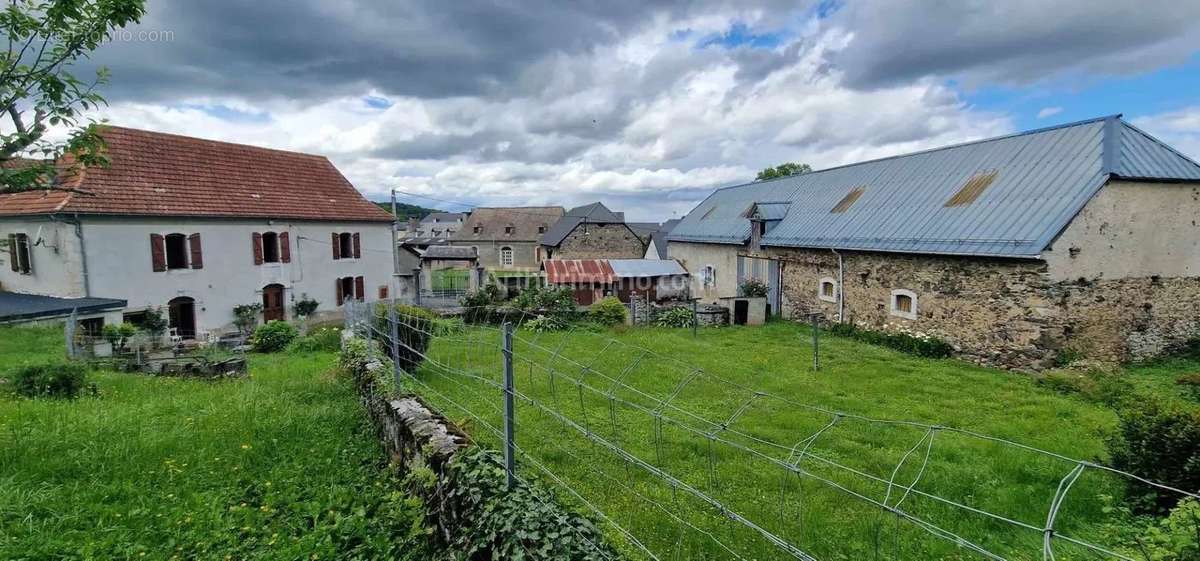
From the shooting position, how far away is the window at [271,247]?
21.3 m

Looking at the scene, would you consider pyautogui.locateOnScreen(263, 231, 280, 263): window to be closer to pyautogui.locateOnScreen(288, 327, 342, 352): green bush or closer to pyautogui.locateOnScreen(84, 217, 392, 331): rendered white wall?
pyautogui.locateOnScreen(84, 217, 392, 331): rendered white wall

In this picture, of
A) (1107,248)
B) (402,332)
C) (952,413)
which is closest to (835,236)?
(1107,248)

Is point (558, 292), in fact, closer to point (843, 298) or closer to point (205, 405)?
point (843, 298)

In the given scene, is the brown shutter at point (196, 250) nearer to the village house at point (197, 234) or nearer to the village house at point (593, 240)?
the village house at point (197, 234)

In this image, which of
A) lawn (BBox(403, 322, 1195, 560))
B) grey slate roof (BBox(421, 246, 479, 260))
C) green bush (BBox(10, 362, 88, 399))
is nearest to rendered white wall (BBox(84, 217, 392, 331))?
grey slate roof (BBox(421, 246, 479, 260))

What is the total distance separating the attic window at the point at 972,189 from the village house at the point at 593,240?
72.5 feet

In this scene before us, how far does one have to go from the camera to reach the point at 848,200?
60.6 ft

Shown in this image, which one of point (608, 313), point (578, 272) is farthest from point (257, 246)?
point (608, 313)

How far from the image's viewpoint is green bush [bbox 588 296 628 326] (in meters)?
19.3

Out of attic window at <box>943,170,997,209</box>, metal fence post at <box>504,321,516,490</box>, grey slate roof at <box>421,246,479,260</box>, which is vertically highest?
attic window at <box>943,170,997,209</box>

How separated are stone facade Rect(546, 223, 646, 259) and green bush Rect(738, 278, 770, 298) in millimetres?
15627

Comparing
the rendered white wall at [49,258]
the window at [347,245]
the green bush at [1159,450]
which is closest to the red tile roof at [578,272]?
the window at [347,245]

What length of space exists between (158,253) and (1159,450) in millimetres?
23918

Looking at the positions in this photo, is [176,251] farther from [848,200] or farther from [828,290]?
[848,200]
